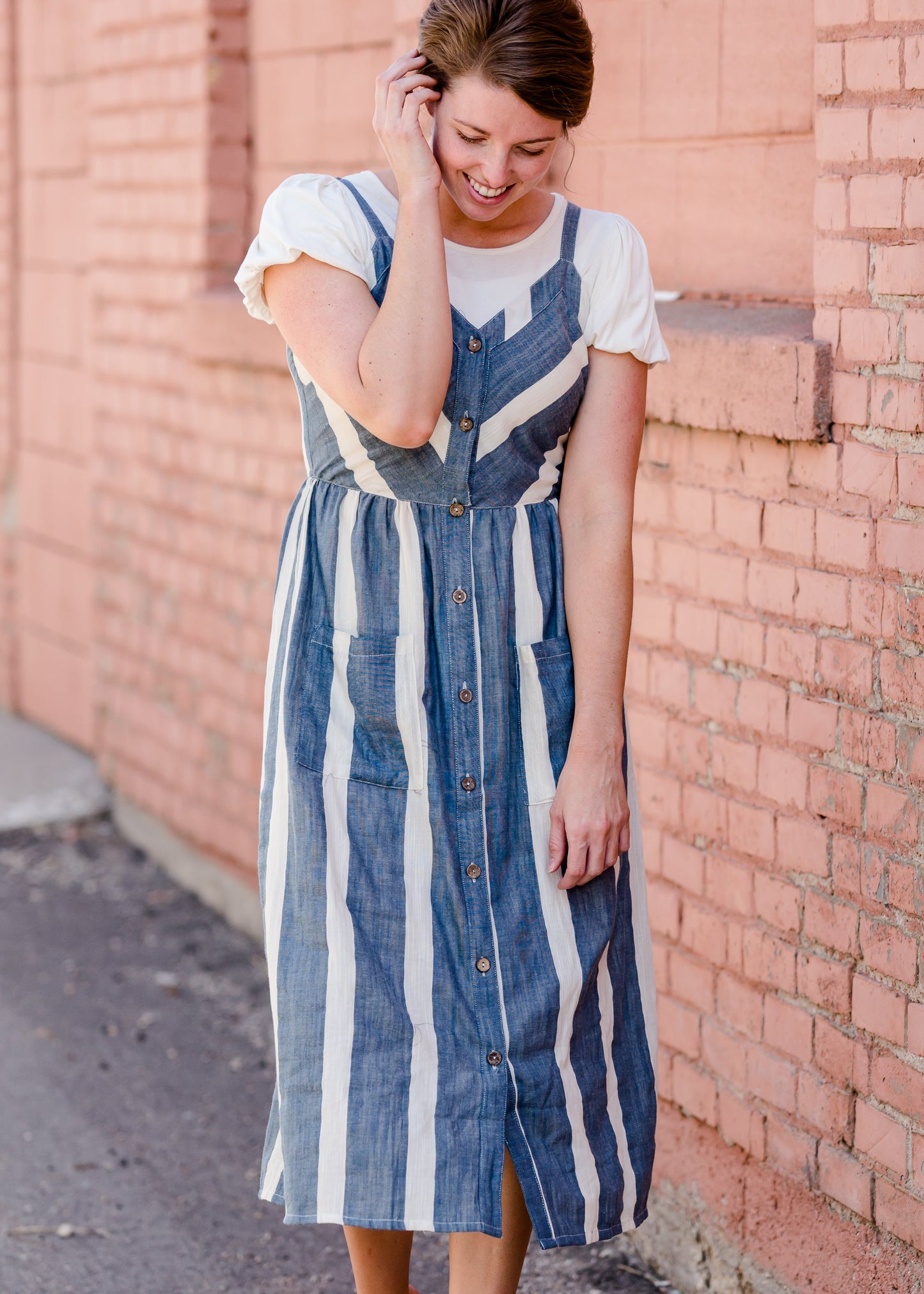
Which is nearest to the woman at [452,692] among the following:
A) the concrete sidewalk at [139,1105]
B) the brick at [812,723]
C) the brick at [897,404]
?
the brick at [897,404]

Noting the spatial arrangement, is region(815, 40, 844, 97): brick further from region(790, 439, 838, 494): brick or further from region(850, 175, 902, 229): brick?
region(790, 439, 838, 494): brick

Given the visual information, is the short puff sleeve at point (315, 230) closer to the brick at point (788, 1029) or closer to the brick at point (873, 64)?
the brick at point (873, 64)

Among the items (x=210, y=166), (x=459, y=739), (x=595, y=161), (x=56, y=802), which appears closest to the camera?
(x=459, y=739)

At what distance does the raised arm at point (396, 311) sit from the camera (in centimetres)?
218

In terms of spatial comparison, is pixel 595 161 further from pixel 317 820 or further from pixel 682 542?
pixel 317 820

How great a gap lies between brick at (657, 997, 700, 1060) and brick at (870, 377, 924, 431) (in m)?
1.23

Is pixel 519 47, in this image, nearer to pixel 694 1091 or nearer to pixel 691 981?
pixel 691 981

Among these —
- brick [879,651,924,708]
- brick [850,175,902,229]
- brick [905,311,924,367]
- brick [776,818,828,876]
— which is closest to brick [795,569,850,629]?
brick [879,651,924,708]

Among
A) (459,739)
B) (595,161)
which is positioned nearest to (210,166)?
(595,161)

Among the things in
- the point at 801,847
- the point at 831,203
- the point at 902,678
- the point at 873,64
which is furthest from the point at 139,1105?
the point at 873,64

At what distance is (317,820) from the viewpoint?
2.31 m

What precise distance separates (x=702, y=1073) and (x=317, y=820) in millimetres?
1271

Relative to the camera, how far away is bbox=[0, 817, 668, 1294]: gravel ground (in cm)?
332

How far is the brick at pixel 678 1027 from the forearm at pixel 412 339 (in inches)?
59.6
